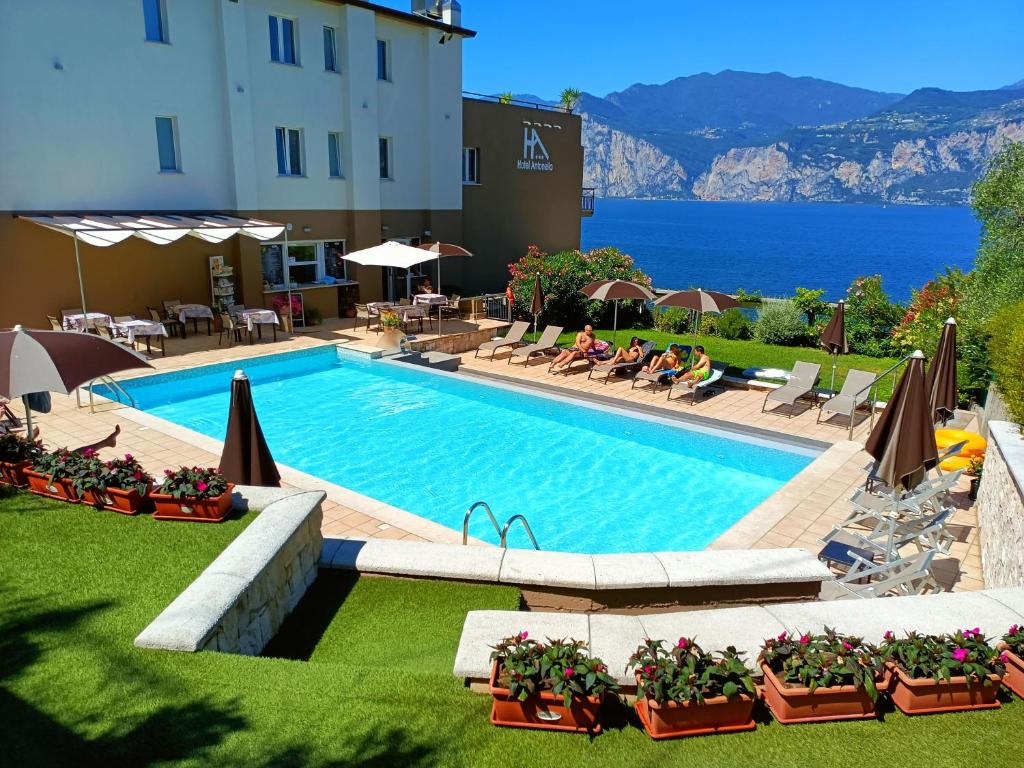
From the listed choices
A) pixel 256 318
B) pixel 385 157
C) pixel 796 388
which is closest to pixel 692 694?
pixel 796 388

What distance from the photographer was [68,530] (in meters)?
6.15

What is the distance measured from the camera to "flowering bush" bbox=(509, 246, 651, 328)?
20.8m

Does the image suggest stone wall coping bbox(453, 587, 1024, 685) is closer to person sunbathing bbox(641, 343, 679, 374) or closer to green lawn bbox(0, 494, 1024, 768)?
green lawn bbox(0, 494, 1024, 768)

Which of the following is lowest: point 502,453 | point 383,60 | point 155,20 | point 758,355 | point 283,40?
point 502,453

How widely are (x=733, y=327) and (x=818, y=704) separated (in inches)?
718

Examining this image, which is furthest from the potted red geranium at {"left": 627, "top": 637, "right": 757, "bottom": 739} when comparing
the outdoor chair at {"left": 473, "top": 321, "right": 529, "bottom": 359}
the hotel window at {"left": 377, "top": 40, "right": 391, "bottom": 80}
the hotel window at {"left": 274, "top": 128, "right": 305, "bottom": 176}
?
the hotel window at {"left": 377, "top": 40, "right": 391, "bottom": 80}

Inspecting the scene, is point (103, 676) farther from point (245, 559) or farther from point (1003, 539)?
point (1003, 539)

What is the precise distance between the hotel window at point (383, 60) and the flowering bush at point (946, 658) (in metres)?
23.2

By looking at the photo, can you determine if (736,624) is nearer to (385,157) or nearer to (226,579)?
(226,579)

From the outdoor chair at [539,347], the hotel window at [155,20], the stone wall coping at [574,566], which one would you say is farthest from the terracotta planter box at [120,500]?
the hotel window at [155,20]

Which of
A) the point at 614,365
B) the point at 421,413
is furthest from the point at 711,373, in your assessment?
the point at 421,413

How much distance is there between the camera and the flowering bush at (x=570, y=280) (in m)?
20.8

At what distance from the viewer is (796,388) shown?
45.5 feet

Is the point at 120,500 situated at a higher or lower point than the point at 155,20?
lower
